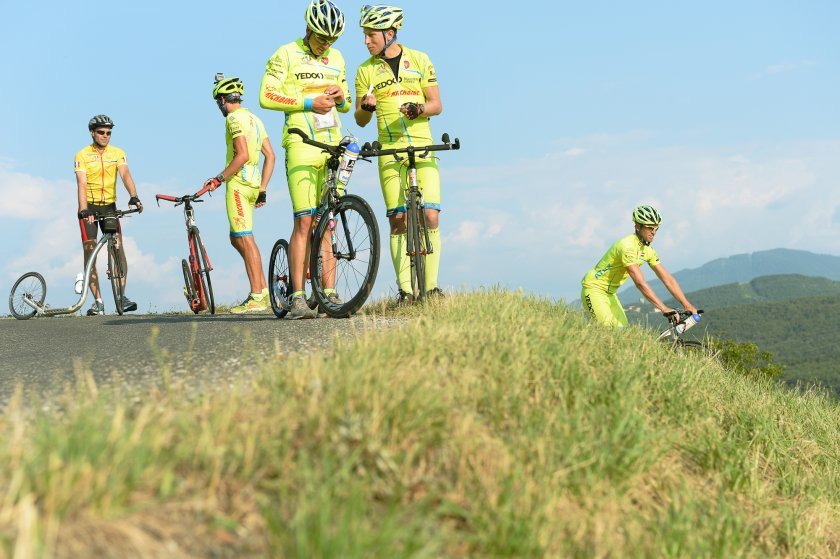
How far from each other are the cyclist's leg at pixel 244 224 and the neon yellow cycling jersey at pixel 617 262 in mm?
4717

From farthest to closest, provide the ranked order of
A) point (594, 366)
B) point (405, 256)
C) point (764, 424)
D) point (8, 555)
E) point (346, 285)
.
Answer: point (405, 256) < point (346, 285) < point (764, 424) < point (594, 366) < point (8, 555)

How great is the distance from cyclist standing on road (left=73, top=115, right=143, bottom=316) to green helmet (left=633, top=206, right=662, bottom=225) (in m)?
7.97

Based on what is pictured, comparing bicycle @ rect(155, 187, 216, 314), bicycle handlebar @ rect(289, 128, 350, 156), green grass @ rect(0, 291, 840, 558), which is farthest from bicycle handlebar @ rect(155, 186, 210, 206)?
green grass @ rect(0, 291, 840, 558)

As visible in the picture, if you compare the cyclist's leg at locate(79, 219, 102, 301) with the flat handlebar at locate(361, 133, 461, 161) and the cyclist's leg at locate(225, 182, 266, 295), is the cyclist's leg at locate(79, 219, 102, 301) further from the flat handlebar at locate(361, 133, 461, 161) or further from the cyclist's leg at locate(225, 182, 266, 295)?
the flat handlebar at locate(361, 133, 461, 161)

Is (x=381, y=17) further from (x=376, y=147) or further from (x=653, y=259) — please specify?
(x=653, y=259)

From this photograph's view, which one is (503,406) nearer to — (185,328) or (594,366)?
(594,366)

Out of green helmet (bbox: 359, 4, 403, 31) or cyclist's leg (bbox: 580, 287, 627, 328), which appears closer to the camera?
green helmet (bbox: 359, 4, 403, 31)

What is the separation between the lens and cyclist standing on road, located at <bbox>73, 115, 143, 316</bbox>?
13969 millimetres

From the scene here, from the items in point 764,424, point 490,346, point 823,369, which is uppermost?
point 490,346

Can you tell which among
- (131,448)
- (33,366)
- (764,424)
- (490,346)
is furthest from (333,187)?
(131,448)

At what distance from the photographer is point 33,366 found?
6.53 meters

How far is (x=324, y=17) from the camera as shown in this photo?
8500 millimetres

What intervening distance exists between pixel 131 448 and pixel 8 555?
57 centimetres

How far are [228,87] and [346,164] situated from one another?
14.3 ft
